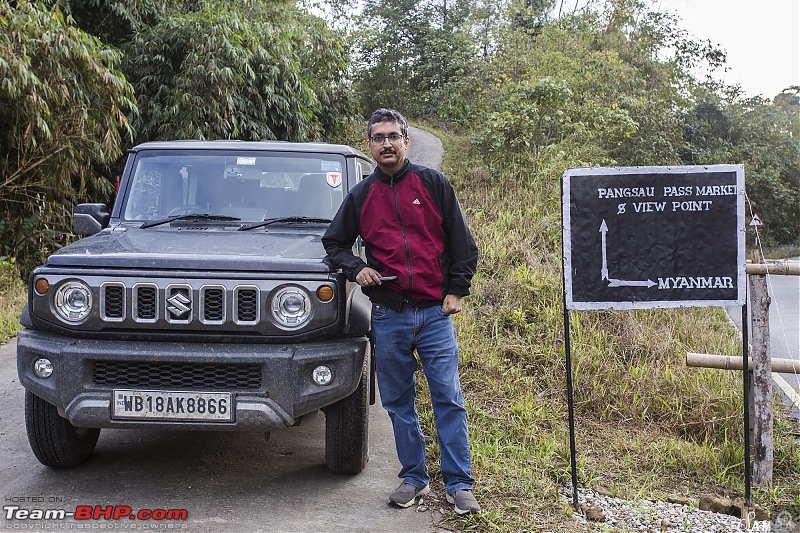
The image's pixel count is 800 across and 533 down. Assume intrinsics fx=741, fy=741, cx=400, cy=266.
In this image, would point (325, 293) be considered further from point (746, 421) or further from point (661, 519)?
point (746, 421)

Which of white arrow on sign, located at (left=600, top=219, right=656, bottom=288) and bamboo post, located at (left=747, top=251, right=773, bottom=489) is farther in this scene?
bamboo post, located at (left=747, top=251, right=773, bottom=489)

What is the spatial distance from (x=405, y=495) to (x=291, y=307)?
1.13 metres

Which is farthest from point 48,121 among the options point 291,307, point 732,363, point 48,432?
point 732,363

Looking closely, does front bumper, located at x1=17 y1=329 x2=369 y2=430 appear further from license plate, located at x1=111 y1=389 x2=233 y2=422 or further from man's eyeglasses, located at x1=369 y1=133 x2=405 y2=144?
man's eyeglasses, located at x1=369 y1=133 x2=405 y2=144

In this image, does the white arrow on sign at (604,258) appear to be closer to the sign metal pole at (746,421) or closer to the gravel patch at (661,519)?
the sign metal pole at (746,421)

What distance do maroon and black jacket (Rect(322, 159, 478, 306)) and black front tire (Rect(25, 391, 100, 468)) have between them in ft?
5.61

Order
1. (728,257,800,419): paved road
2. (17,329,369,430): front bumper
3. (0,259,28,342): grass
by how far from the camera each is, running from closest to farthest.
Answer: (17,329,369,430): front bumper
(728,257,800,419): paved road
(0,259,28,342): grass

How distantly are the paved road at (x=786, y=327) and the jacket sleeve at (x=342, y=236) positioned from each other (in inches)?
107

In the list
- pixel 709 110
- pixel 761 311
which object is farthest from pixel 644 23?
pixel 761 311

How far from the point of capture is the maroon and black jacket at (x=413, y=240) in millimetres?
3586

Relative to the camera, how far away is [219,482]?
4000mm

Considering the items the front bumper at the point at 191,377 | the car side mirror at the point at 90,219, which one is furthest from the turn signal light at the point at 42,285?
the car side mirror at the point at 90,219

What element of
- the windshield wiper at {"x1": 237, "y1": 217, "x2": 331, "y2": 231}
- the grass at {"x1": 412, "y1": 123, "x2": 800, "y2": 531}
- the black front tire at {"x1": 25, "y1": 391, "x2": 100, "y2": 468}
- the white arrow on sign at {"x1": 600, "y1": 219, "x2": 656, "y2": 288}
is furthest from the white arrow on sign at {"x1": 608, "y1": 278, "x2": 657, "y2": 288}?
the black front tire at {"x1": 25, "y1": 391, "x2": 100, "y2": 468}

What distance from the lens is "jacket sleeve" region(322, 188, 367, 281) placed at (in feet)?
12.0
